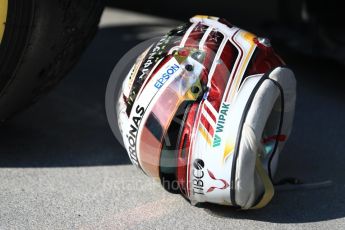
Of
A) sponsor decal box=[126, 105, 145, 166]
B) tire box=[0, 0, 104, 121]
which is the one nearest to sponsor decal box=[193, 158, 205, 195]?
sponsor decal box=[126, 105, 145, 166]

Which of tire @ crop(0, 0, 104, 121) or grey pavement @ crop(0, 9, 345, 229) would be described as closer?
grey pavement @ crop(0, 9, 345, 229)

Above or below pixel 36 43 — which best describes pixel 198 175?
below

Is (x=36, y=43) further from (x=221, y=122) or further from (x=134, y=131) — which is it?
(x=221, y=122)

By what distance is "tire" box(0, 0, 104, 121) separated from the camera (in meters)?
2.29

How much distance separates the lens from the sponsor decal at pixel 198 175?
212 cm

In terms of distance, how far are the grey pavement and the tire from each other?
288 millimetres

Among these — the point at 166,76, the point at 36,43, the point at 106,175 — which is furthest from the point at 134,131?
the point at 36,43

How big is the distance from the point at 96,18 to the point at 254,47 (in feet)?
2.29

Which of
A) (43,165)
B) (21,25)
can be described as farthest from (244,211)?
(21,25)

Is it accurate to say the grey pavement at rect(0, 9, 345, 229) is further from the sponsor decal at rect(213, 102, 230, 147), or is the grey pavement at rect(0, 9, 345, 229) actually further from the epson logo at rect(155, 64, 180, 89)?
the epson logo at rect(155, 64, 180, 89)

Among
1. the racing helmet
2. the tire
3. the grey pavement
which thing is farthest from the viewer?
the tire

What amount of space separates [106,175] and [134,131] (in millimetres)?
377

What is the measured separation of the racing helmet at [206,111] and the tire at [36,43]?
322 millimetres

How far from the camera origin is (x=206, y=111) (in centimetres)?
213
